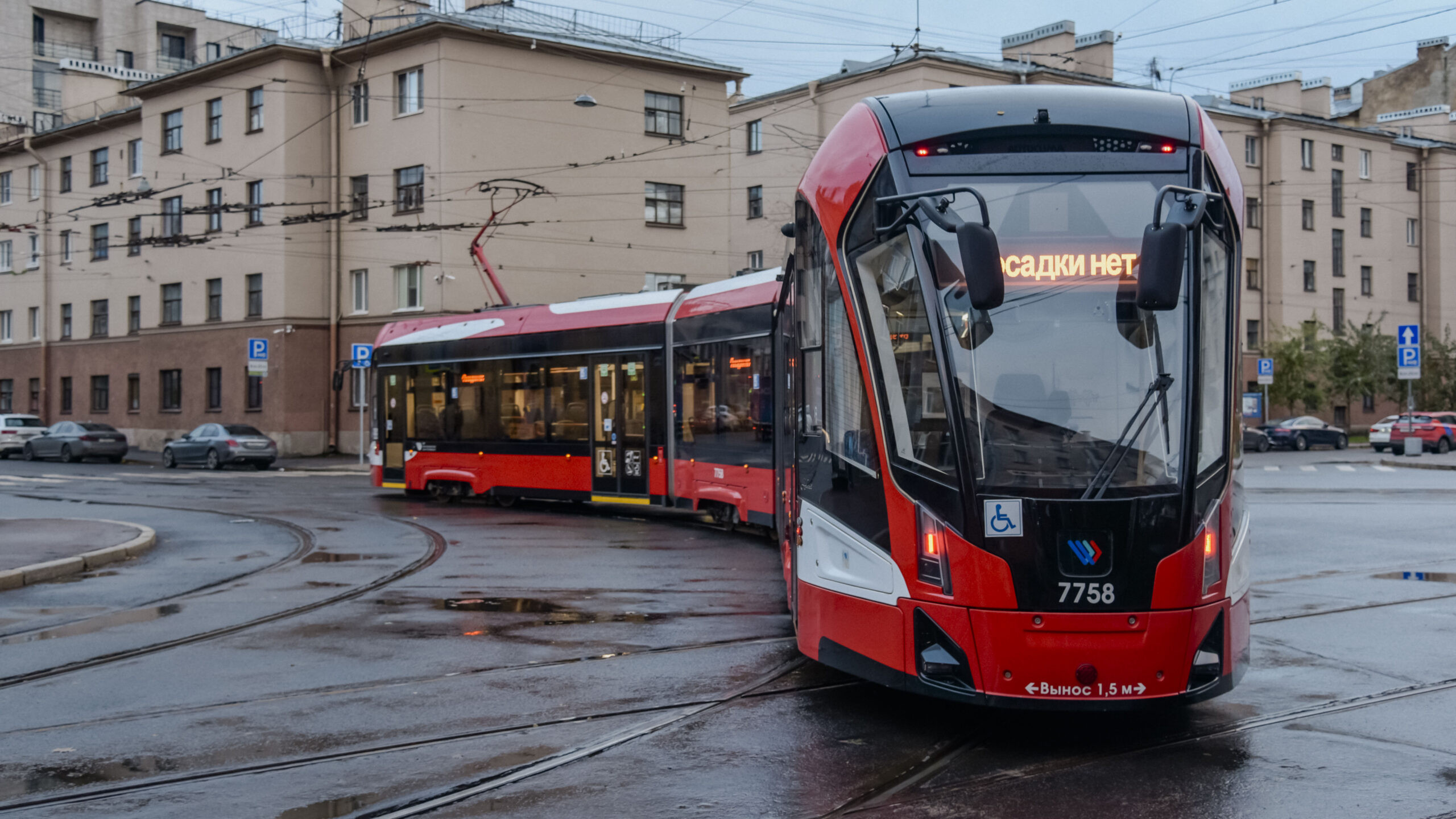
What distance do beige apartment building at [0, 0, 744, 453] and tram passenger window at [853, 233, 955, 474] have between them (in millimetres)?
30405

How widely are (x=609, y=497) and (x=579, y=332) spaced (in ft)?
8.05

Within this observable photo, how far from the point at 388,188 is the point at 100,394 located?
709 inches

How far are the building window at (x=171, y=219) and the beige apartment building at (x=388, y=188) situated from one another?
89mm

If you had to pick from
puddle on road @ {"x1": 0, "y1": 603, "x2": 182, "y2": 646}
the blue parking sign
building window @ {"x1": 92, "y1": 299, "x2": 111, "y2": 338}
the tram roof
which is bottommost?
puddle on road @ {"x1": 0, "y1": 603, "x2": 182, "y2": 646}

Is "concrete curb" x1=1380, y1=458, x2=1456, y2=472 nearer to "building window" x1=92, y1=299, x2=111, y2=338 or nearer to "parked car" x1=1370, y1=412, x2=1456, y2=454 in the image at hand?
"parked car" x1=1370, y1=412, x2=1456, y2=454

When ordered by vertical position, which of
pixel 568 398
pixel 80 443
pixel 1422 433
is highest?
pixel 568 398

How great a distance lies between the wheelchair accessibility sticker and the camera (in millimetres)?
6031

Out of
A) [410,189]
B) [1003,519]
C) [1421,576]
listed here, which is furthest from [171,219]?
[1003,519]

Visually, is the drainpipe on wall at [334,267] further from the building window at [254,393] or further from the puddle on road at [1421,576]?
the puddle on road at [1421,576]

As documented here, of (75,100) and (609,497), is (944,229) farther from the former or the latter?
(75,100)

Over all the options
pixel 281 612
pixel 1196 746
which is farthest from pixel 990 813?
pixel 281 612

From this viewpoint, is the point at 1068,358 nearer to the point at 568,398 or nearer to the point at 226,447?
the point at 568,398

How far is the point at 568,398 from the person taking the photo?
66.3 ft

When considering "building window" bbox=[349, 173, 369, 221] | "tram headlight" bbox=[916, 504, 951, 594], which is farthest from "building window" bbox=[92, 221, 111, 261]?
"tram headlight" bbox=[916, 504, 951, 594]
